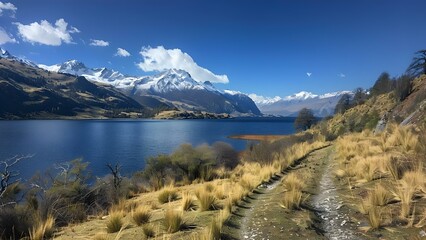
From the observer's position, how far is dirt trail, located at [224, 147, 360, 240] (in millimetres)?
7551

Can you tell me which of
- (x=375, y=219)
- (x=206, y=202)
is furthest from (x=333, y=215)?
(x=206, y=202)

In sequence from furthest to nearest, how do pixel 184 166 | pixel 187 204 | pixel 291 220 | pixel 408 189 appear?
1. pixel 184 166
2. pixel 187 204
3. pixel 291 220
4. pixel 408 189

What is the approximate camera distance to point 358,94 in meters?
86.8

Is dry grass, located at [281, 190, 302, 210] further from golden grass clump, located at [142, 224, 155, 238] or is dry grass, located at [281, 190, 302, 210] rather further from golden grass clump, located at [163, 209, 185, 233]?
golden grass clump, located at [142, 224, 155, 238]

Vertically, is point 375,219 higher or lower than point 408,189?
lower

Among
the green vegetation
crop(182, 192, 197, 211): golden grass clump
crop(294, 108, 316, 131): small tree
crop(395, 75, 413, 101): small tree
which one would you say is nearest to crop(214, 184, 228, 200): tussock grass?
crop(182, 192, 197, 211): golden grass clump

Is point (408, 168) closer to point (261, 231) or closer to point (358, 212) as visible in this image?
point (358, 212)

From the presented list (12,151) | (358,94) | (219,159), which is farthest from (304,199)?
(358,94)

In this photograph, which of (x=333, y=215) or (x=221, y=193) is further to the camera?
(x=221, y=193)

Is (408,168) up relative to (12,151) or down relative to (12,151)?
up

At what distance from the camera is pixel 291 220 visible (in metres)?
8.42

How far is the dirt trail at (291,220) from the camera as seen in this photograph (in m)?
7.55

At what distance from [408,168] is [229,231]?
6424 millimetres

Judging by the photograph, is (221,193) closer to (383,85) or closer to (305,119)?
(383,85)
